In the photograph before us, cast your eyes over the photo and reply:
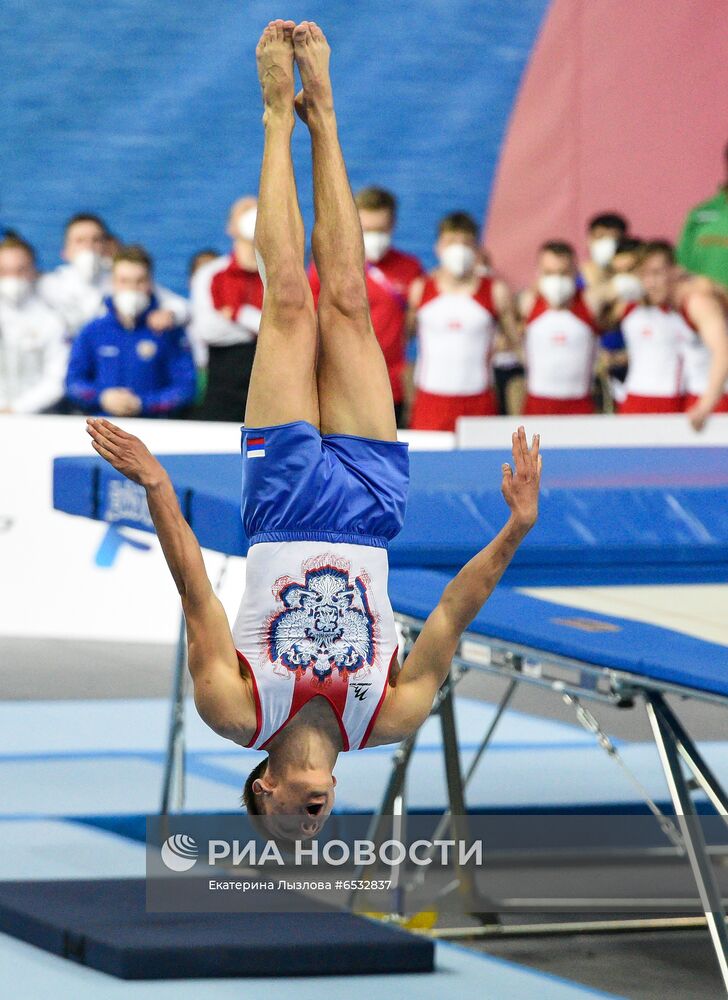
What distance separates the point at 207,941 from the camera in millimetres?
4445

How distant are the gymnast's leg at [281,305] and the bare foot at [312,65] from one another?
0.28ft

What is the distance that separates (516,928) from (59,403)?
5.08m

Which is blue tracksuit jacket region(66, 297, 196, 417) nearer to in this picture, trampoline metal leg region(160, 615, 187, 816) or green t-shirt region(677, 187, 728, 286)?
green t-shirt region(677, 187, 728, 286)

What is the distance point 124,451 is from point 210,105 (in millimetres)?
8703

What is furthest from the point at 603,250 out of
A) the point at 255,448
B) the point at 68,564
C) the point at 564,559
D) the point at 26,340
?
the point at 255,448

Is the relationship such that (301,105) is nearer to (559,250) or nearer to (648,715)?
(648,715)

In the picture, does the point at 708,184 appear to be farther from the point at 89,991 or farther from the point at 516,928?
the point at 89,991

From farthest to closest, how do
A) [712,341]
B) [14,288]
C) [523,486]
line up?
A: [14,288]
[712,341]
[523,486]

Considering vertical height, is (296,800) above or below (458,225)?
below

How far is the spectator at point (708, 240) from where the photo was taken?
9.89m

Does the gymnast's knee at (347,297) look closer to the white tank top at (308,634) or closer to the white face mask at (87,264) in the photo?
the white tank top at (308,634)

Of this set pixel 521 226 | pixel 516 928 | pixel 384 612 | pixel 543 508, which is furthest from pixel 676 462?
pixel 521 226

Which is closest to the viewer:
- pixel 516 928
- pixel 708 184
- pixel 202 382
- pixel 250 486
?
pixel 250 486

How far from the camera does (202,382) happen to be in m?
10.9
